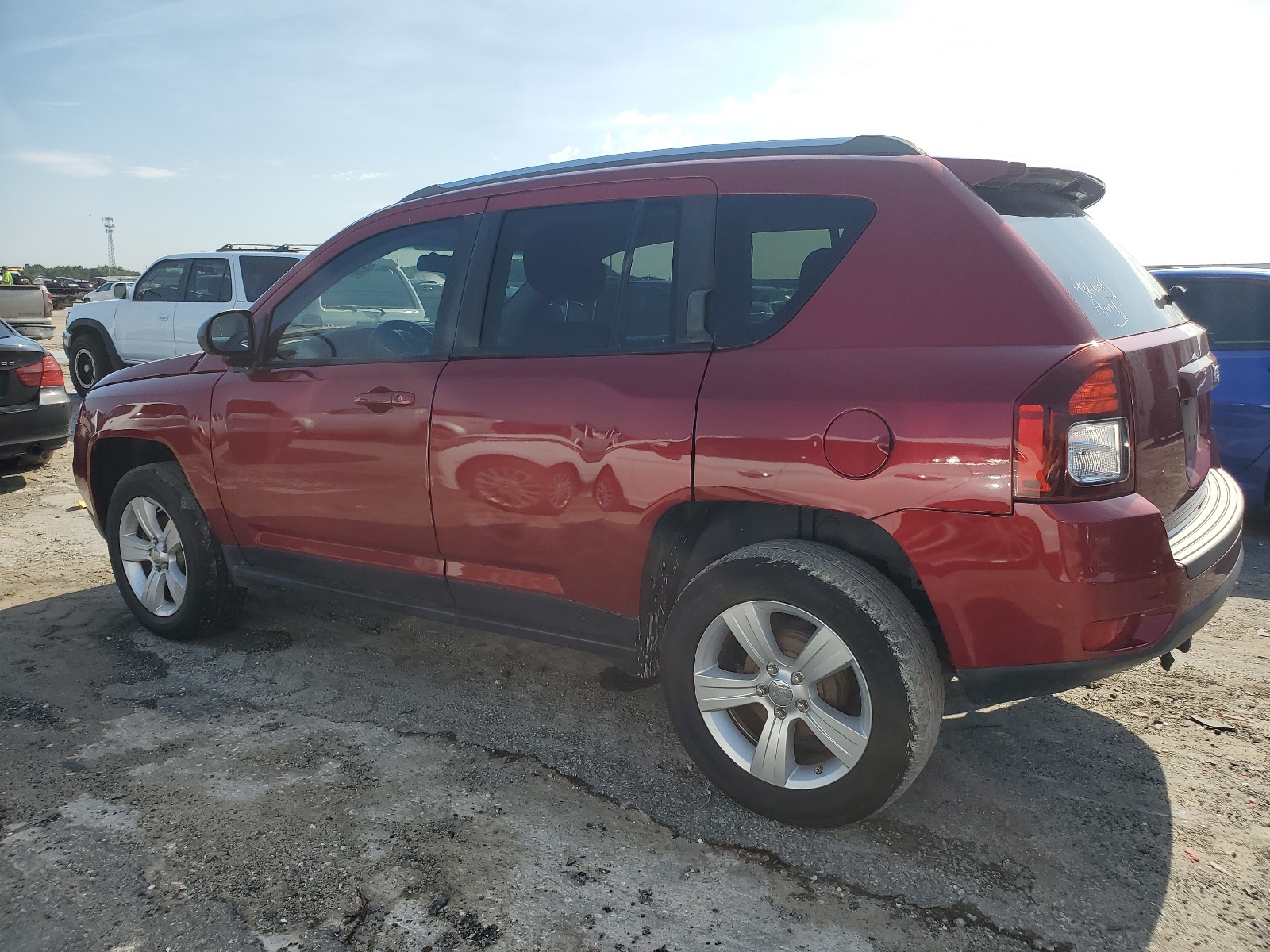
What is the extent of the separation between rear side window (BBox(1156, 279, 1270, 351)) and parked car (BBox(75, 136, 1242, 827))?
3459mm

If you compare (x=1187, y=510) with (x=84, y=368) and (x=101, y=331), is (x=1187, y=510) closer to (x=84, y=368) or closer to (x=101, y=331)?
(x=101, y=331)

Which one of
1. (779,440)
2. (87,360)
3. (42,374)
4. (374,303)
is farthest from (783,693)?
(87,360)

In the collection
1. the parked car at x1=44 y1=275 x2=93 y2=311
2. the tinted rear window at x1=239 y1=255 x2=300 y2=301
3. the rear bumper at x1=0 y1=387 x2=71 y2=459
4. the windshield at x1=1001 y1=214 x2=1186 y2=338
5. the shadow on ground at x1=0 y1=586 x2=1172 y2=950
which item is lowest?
the shadow on ground at x1=0 y1=586 x2=1172 y2=950

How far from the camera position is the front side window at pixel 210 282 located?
1135 cm

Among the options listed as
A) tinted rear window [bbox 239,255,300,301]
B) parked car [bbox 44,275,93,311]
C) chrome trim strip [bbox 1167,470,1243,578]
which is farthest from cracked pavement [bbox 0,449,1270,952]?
parked car [bbox 44,275,93,311]

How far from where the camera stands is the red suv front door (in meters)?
3.40

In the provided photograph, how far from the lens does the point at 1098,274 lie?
2.69 meters

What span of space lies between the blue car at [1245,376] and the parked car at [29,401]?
831cm

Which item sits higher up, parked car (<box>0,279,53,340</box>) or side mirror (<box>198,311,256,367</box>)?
parked car (<box>0,279,53,340</box>)

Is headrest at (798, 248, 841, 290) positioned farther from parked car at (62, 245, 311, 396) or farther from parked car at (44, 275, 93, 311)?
parked car at (44, 275, 93, 311)

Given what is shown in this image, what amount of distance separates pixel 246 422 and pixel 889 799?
9.27 feet

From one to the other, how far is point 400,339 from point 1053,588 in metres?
2.37

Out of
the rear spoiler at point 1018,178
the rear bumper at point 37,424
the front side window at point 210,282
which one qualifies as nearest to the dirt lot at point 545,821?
the rear spoiler at point 1018,178

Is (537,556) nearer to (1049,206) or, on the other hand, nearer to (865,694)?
(865,694)
